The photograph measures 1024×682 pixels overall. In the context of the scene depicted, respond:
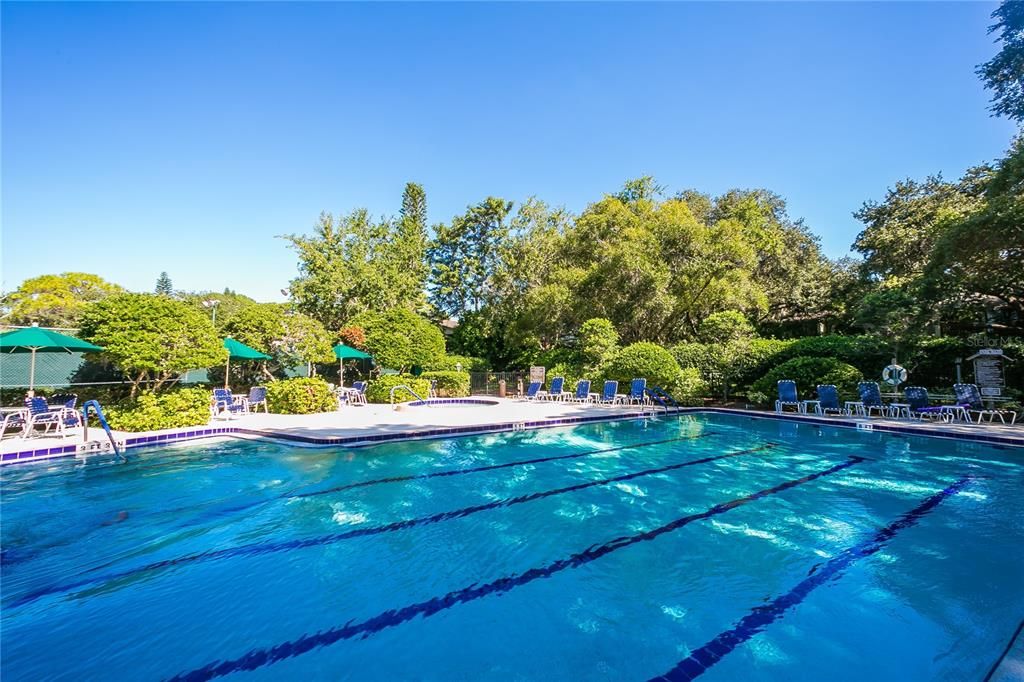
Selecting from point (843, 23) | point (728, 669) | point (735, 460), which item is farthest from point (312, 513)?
point (843, 23)

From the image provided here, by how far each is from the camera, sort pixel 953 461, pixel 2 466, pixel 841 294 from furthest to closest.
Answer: pixel 841 294 < pixel 953 461 < pixel 2 466

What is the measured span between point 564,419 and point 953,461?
775 centimetres

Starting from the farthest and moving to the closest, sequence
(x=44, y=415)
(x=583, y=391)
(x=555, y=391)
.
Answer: (x=555, y=391) → (x=583, y=391) → (x=44, y=415)

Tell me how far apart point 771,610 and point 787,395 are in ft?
37.9

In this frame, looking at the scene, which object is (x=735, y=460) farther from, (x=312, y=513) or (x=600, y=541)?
(x=312, y=513)

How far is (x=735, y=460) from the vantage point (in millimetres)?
8508

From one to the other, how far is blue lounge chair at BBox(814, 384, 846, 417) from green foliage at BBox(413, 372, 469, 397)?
13.5m

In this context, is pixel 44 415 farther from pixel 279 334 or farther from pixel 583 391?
pixel 583 391

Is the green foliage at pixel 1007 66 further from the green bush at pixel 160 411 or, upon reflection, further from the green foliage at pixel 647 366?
the green bush at pixel 160 411

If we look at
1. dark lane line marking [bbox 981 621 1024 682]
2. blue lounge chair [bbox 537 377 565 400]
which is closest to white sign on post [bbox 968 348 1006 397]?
dark lane line marking [bbox 981 621 1024 682]

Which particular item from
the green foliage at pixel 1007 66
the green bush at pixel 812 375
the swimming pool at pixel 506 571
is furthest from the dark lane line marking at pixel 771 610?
the green foliage at pixel 1007 66

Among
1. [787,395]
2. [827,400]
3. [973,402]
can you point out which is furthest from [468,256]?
[973,402]

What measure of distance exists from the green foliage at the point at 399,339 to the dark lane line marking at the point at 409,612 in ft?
52.8

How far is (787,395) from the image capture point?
13383 millimetres
